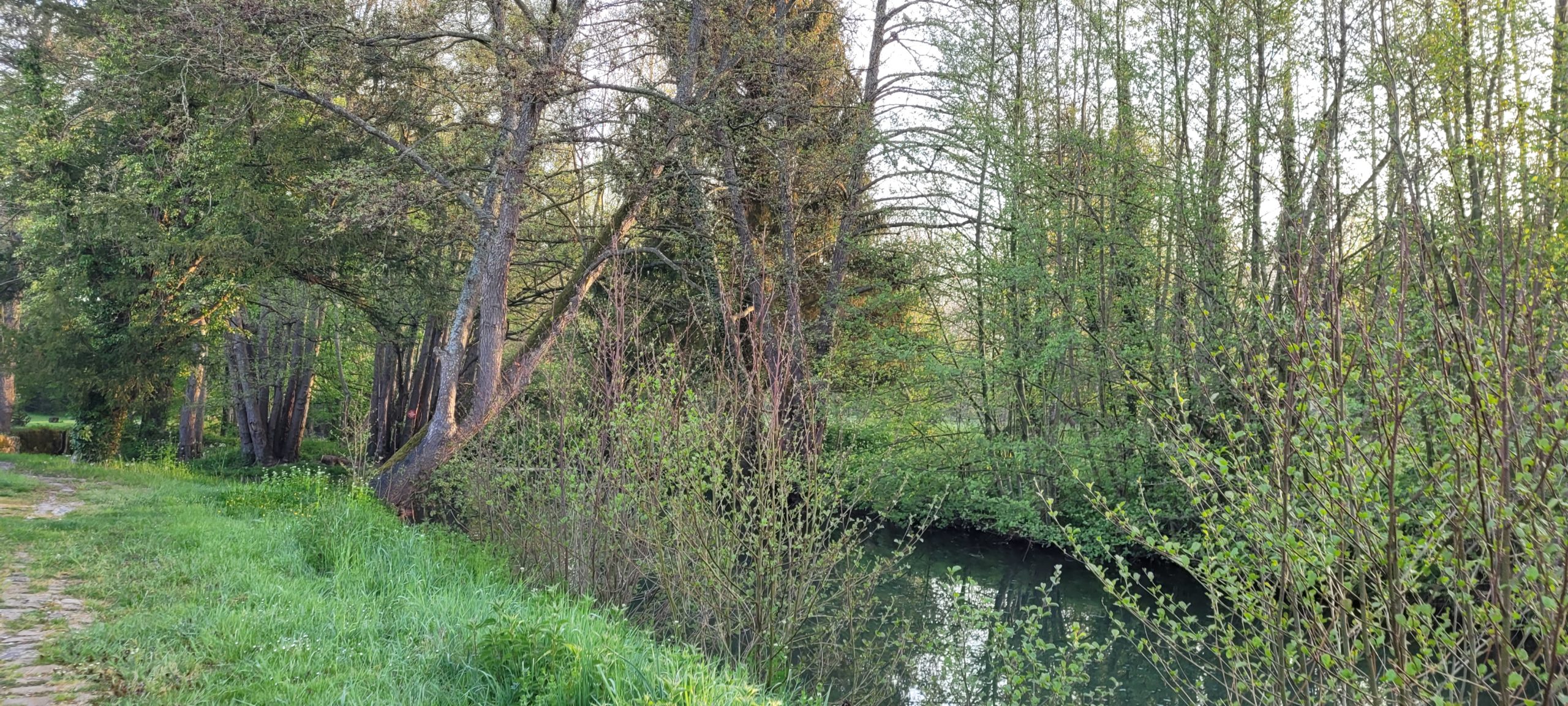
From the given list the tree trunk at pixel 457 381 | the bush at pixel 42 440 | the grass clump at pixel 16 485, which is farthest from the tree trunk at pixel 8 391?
the tree trunk at pixel 457 381

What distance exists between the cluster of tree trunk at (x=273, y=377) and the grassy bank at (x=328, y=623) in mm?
10204

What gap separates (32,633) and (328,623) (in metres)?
1.42

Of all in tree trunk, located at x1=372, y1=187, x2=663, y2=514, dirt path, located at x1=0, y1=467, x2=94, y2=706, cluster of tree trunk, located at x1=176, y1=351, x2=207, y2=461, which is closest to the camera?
dirt path, located at x1=0, y1=467, x2=94, y2=706

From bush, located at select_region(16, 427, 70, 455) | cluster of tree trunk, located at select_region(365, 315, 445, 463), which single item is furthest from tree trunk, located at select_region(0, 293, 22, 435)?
cluster of tree trunk, located at select_region(365, 315, 445, 463)

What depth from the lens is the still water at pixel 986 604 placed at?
6.92 m

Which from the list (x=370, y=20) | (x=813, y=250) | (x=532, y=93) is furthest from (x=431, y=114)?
(x=813, y=250)

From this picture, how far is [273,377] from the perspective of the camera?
700 inches

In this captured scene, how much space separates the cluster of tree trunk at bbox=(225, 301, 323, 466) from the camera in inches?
696

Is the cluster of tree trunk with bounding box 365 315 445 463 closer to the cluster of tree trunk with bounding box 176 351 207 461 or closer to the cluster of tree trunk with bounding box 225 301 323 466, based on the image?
the cluster of tree trunk with bounding box 225 301 323 466

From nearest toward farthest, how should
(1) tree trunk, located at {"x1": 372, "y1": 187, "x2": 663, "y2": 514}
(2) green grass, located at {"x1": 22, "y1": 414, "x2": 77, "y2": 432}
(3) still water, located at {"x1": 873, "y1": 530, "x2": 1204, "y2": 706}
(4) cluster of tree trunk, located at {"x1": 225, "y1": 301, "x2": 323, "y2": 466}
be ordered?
(3) still water, located at {"x1": 873, "y1": 530, "x2": 1204, "y2": 706} → (1) tree trunk, located at {"x1": 372, "y1": 187, "x2": 663, "y2": 514} → (4) cluster of tree trunk, located at {"x1": 225, "y1": 301, "x2": 323, "y2": 466} → (2) green grass, located at {"x1": 22, "y1": 414, "x2": 77, "y2": 432}

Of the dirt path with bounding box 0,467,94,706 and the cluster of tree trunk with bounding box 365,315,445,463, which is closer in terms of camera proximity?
the dirt path with bounding box 0,467,94,706

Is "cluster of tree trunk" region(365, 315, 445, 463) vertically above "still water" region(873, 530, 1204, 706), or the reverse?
"cluster of tree trunk" region(365, 315, 445, 463)

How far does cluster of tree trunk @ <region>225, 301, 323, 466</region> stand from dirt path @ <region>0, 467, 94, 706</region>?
12.3 meters

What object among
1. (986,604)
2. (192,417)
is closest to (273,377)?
(192,417)
